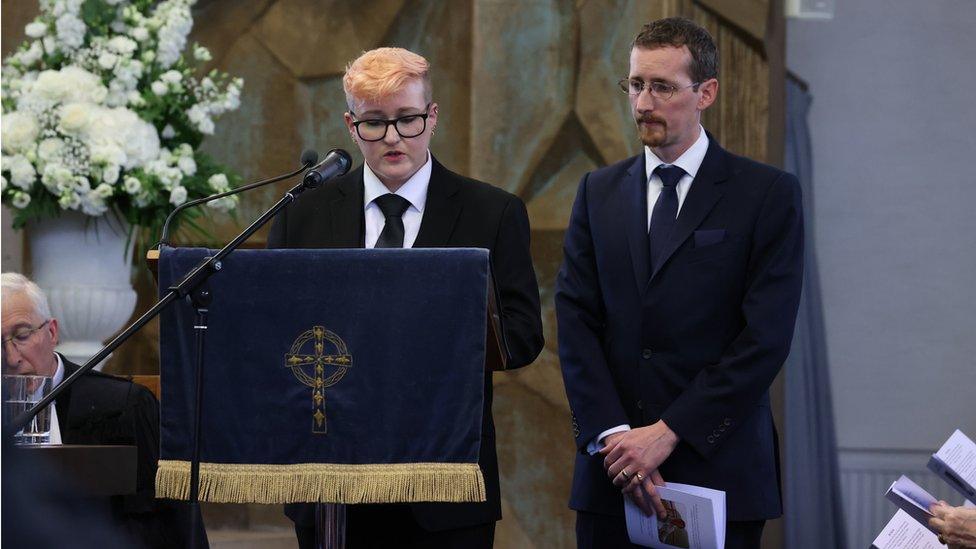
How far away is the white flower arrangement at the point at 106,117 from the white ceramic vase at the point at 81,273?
0.12 meters

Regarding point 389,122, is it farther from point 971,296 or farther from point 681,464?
point 971,296

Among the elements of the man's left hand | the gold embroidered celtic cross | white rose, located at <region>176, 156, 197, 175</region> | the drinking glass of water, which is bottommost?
the man's left hand

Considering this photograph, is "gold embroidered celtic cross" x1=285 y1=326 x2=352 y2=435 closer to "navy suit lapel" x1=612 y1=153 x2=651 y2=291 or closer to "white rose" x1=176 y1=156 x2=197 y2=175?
"navy suit lapel" x1=612 y1=153 x2=651 y2=291

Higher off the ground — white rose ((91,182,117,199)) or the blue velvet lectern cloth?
white rose ((91,182,117,199))

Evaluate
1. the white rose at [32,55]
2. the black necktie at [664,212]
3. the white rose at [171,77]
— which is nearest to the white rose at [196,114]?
the white rose at [171,77]

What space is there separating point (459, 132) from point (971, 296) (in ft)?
8.96

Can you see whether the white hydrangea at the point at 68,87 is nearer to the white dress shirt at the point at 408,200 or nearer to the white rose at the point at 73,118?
the white rose at the point at 73,118

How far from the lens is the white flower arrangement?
475cm

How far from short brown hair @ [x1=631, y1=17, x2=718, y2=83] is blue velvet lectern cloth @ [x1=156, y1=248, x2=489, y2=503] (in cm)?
97

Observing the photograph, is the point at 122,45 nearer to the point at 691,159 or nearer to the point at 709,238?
the point at 691,159

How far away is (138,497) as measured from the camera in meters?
3.49

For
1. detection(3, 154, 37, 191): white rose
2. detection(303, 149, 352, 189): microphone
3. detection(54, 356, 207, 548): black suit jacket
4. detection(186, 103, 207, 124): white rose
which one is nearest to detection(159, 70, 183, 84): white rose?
detection(186, 103, 207, 124): white rose

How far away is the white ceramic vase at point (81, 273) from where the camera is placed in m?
5.05

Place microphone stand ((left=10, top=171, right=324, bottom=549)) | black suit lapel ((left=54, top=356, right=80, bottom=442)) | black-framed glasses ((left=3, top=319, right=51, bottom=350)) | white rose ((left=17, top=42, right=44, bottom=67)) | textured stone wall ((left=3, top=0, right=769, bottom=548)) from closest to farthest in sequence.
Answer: microphone stand ((left=10, top=171, right=324, bottom=549))
black suit lapel ((left=54, top=356, right=80, bottom=442))
black-framed glasses ((left=3, top=319, right=51, bottom=350))
white rose ((left=17, top=42, right=44, bottom=67))
textured stone wall ((left=3, top=0, right=769, bottom=548))
